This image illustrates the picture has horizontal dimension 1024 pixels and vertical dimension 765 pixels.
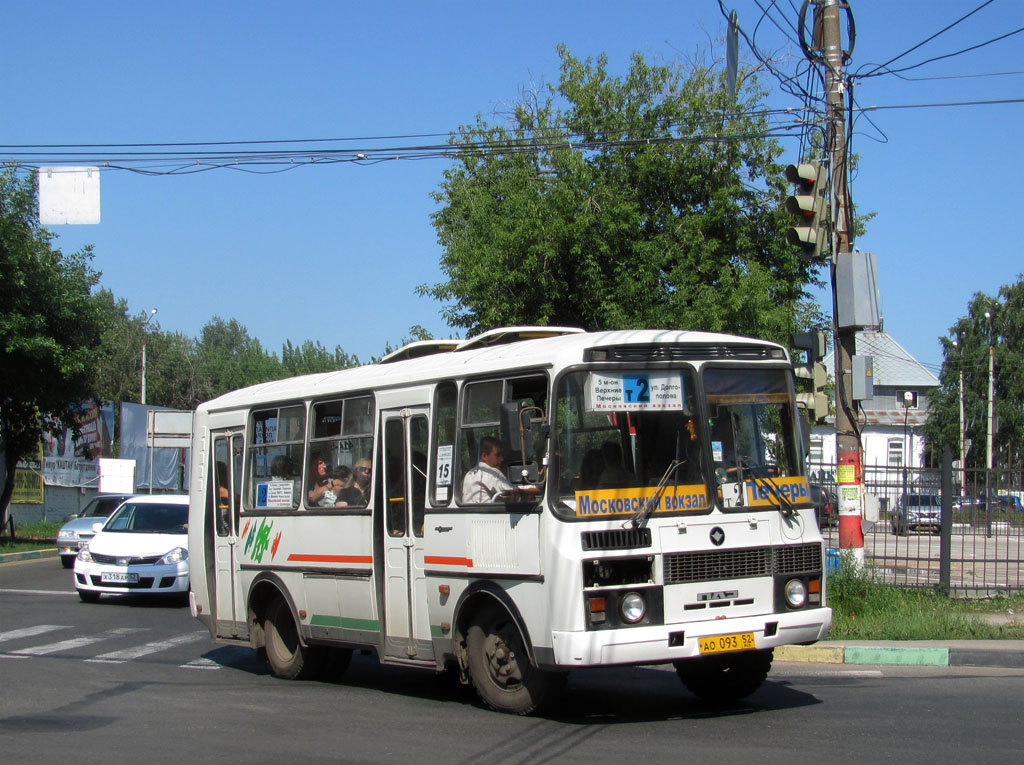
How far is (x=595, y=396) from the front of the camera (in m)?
7.63

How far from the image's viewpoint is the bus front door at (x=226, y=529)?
11.3 meters

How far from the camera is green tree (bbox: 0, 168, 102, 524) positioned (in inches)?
1033

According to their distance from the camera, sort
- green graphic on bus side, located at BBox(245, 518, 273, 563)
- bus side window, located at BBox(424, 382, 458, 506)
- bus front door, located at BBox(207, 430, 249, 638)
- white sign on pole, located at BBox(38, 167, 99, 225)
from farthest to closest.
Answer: white sign on pole, located at BBox(38, 167, 99, 225) < bus front door, located at BBox(207, 430, 249, 638) < green graphic on bus side, located at BBox(245, 518, 273, 563) < bus side window, located at BBox(424, 382, 458, 506)

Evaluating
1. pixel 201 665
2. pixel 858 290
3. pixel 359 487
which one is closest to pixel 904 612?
pixel 858 290

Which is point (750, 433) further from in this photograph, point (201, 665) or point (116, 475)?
point (116, 475)

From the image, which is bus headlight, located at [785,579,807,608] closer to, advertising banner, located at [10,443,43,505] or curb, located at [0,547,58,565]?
curb, located at [0,547,58,565]

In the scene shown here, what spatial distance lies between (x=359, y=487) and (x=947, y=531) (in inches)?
292

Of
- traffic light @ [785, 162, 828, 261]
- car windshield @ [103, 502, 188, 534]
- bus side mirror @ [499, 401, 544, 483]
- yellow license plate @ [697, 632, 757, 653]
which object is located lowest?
yellow license plate @ [697, 632, 757, 653]

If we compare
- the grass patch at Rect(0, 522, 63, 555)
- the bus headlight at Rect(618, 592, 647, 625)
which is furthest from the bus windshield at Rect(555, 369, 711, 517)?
the grass patch at Rect(0, 522, 63, 555)

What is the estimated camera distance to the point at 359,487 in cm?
964

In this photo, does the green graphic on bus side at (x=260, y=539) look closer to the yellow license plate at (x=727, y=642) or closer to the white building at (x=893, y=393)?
the yellow license plate at (x=727, y=642)

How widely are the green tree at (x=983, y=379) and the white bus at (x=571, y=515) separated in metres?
57.2

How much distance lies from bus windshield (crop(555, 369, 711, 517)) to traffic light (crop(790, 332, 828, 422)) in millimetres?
4398

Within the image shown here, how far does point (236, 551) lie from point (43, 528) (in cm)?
3118
